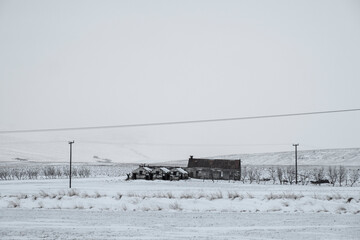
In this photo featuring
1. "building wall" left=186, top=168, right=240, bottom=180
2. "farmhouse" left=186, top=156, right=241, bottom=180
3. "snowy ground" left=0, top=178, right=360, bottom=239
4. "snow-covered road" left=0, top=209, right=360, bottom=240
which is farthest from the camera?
"farmhouse" left=186, top=156, right=241, bottom=180

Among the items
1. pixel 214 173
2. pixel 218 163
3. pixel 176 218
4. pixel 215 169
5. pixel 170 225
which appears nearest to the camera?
pixel 170 225

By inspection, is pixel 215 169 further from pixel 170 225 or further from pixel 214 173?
pixel 170 225

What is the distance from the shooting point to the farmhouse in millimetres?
91562

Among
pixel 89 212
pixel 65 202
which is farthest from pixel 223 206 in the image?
pixel 65 202

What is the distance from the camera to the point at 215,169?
93375 millimetres

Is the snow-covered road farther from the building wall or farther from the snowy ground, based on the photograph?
the building wall

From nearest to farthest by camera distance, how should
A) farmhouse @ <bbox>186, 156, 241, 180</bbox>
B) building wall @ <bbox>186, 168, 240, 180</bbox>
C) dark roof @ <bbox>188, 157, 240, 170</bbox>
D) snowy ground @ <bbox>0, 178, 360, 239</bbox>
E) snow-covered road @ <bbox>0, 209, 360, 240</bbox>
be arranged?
snow-covered road @ <bbox>0, 209, 360, 240</bbox> → snowy ground @ <bbox>0, 178, 360, 239</bbox> → building wall @ <bbox>186, 168, 240, 180</bbox> → farmhouse @ <bbox>186, 156, 241, 180</bbox> → dark roof @ <bbox>188, 157, 240, 170</bbox>

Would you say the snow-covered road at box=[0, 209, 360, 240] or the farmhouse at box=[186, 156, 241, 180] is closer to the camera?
the snow-covered road at box=[0, 209, 360, 240]

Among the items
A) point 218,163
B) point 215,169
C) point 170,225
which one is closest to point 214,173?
point 215,169

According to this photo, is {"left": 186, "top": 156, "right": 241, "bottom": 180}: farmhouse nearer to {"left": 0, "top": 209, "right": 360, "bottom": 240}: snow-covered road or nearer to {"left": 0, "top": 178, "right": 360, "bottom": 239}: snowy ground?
{"left": 0, "top": 178, "right": 360, "bottom": 239}: snowy ground

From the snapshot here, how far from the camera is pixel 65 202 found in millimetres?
30438

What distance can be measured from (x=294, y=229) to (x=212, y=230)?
148 inches

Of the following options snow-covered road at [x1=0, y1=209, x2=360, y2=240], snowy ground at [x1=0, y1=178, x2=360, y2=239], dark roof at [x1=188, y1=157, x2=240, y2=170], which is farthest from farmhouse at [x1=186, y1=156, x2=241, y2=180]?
snow-covered road at [x1=0, y1=209, x2=360, y2=240]

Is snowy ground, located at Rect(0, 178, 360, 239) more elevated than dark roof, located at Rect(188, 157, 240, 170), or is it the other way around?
dark roof, located at Rect(188, 157, 240, 170)
